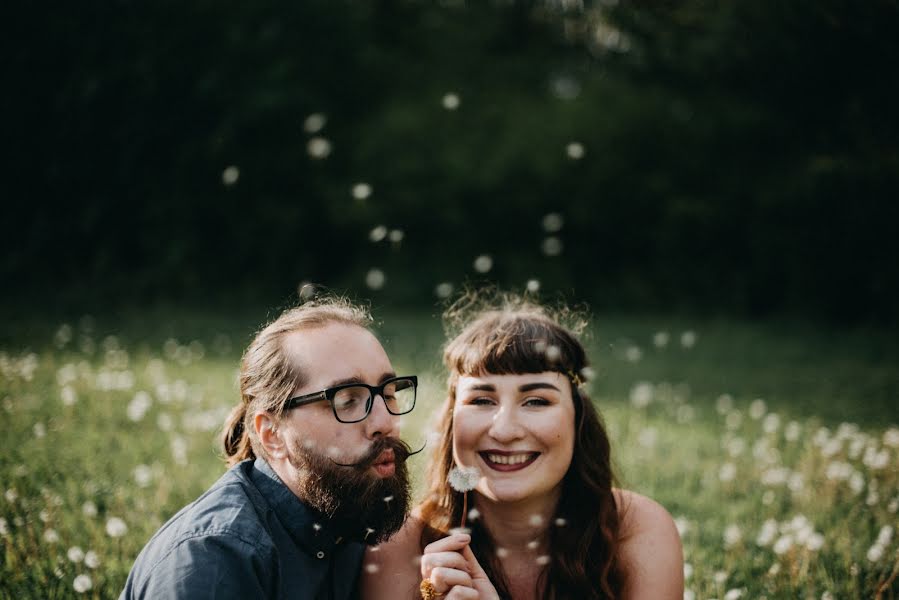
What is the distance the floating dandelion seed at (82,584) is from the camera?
3088 millimetres

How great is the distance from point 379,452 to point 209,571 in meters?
0.69

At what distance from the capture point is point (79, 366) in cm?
760

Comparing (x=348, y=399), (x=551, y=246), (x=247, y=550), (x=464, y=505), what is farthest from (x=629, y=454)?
(x=551, y=246)

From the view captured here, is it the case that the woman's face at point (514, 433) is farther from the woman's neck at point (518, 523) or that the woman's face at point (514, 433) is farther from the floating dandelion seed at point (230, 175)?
the floating dandelion seed at point (230, 175)

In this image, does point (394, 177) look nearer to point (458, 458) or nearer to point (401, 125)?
point (401, 125)

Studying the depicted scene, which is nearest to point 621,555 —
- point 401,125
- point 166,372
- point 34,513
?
point 34,513

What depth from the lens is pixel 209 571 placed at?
228 cm

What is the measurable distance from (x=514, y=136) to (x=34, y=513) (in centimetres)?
1611

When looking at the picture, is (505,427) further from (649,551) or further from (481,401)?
(649,551)

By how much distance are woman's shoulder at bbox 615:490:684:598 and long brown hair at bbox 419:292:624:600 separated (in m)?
0.05

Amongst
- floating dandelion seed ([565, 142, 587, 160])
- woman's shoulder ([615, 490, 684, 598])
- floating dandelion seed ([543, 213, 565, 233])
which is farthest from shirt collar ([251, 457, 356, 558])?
floating dandelion seed ([543, 213, 565, 233])

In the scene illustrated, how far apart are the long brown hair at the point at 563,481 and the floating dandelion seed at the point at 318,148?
15.2 m

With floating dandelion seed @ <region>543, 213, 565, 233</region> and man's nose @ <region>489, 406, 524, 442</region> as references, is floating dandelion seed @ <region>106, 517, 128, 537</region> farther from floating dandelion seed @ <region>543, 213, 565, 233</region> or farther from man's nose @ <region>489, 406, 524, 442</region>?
floating dandelion seed @ <region>543, 213, 565, 233</region>

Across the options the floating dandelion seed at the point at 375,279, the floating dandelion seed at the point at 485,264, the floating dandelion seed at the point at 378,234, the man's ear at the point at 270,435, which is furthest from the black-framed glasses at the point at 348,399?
the floating dandelion seed at the point at 375,279
